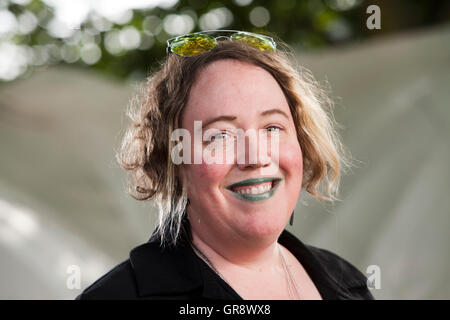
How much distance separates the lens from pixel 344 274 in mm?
1453

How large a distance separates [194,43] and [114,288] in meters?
0.56

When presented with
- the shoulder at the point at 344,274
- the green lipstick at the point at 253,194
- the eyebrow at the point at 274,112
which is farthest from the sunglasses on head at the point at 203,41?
the shoulder at the point at 344,274

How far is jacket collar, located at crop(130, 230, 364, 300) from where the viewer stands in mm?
1158

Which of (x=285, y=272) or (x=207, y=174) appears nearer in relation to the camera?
(x=207, y=174)

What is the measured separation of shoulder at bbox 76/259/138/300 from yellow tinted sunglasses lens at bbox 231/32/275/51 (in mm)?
583

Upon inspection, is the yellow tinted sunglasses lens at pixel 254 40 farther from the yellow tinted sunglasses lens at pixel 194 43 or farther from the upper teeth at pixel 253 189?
the upper teeth at pixel 253 189

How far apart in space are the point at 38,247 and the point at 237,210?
1.89m

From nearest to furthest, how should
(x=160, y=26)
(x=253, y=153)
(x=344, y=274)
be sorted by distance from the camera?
(x=253, y=153), (x=344, y=274), (x=160, y=26)

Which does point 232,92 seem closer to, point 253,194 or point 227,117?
point 227,117

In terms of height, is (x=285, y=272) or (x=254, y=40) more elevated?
(x=254, y=40)

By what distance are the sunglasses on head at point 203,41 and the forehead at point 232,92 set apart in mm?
61

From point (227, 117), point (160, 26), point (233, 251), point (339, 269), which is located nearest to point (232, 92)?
point (227, 117)

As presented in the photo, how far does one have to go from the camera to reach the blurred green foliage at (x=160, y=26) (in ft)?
8.42
